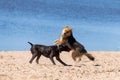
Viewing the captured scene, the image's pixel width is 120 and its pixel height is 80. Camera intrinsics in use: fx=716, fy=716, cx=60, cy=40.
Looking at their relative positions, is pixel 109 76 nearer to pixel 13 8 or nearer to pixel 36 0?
pixel 13 8

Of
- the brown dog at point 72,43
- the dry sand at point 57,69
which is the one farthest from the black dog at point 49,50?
the dry sand at point 57,69

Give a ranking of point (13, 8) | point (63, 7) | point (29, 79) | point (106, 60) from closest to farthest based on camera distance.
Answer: point (29, 79), point (106, 60), point (13, 8), point (63, 7)

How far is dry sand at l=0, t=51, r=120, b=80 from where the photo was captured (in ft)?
53.8

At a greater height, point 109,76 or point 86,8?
point 86,8

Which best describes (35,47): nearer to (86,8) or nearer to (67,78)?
(67,78)

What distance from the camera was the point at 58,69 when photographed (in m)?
17.4

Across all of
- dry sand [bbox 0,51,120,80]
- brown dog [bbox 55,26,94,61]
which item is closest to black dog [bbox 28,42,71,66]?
brown dog [bbox 55,26,94,61]

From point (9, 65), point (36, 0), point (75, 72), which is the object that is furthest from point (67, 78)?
point (36, 0)

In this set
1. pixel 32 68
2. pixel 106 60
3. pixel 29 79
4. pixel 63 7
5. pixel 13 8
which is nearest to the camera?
pixel 29 79

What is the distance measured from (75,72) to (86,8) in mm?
18609

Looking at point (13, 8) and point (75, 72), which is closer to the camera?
point (75, 72)

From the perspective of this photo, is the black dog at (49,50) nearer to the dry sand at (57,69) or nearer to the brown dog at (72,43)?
the brown dog at (72,43)

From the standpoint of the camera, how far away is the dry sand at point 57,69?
645 inches

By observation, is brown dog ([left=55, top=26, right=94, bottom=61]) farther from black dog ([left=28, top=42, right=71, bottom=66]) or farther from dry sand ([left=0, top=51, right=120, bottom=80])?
dry sand ([left=0, top=51, right=120, bottom=80])
